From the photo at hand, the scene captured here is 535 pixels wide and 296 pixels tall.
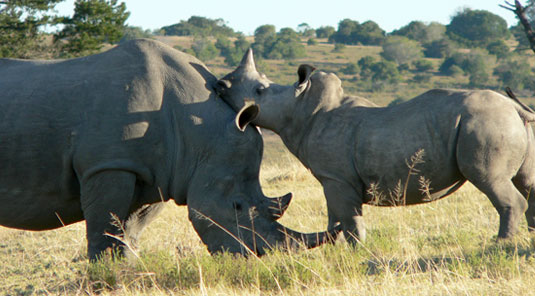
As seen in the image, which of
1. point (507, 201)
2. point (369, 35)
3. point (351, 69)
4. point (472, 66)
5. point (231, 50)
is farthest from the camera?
point (369, 35)

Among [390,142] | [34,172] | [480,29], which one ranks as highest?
[390,142]

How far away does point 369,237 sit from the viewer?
5.87m

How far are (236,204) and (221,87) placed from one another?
107cm

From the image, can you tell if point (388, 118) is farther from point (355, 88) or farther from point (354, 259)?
point (355, 88)

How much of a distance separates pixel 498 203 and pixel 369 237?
110cm

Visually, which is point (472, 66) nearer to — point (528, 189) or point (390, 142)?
point (528, 189)

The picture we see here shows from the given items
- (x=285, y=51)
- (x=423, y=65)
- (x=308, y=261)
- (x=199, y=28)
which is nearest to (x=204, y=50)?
(x=285, y=51)

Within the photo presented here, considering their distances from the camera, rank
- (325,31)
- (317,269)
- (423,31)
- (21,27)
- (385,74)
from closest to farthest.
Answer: (317,269) → (21,27) → (385,74) → (423,31) → (325,31)

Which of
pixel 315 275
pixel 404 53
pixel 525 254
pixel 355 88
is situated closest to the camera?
pixel 315 275

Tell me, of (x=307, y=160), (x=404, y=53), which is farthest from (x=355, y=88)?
(x=307, y=160)

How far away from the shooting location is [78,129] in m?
5.14

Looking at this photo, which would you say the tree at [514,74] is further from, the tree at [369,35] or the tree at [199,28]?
the tree at [199,28]

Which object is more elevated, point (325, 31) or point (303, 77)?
point (303, 77)

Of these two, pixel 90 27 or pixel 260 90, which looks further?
pixel 90 27
